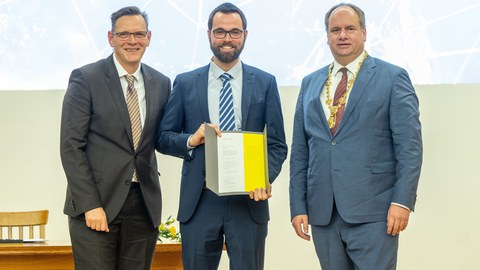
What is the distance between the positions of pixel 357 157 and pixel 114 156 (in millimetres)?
938

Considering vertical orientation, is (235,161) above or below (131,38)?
below

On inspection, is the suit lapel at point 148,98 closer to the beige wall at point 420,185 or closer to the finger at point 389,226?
the finger at point 389,226

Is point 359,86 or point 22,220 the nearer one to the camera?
point 359,86

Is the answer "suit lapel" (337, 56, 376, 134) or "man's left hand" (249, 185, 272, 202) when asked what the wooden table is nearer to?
"man's left hand" (249, 185, 272, 202)

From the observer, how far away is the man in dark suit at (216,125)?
2.59 metres

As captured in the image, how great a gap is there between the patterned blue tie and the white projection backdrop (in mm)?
1575

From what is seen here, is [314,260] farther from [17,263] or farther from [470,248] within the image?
[17,263]

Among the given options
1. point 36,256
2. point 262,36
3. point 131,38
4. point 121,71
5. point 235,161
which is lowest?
point 36,256

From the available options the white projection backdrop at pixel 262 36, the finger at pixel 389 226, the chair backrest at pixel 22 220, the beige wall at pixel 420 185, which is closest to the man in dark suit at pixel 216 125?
the finger at pixel 389 226

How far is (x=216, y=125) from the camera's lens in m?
2.55

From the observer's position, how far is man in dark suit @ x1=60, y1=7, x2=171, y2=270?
254cm

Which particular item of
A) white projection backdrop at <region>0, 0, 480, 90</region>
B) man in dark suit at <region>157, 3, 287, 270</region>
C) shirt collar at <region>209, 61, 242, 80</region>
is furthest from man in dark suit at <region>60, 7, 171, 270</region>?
white projection backdrop at <region>0, 0, 480, 90</region>

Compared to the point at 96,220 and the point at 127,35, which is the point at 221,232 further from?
the point at 127,35

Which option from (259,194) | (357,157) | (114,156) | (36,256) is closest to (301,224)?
(259,194)
